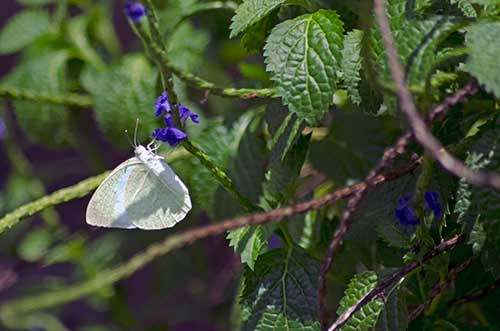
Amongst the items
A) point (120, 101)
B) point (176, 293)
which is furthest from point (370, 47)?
point (176, 293)

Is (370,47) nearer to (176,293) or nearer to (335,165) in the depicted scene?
(335,165)

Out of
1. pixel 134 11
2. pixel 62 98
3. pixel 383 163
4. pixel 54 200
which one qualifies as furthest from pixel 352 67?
pixel 62 98

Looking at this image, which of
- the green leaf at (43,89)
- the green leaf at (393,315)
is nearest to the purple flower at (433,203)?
the green leaf at (393,315)

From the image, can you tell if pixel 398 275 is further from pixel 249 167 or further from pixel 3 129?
pixel 3 129

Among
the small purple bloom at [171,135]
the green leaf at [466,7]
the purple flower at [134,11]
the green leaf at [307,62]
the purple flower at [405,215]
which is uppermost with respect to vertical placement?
the green leaf at [466,7]

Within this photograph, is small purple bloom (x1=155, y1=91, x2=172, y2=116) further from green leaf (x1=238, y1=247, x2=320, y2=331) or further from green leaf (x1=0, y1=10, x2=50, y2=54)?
green leaf (x1=0, y1=10, x2=50, y2=54)

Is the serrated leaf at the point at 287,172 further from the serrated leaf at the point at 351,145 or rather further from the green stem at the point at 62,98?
the green stem at the point at 62,98

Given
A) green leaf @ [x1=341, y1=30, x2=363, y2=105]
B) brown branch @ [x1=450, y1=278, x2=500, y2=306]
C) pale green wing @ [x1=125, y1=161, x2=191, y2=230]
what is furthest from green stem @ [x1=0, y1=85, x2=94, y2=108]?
brown branch @ [x1=450, y1=278, x2=500, y2=306]
